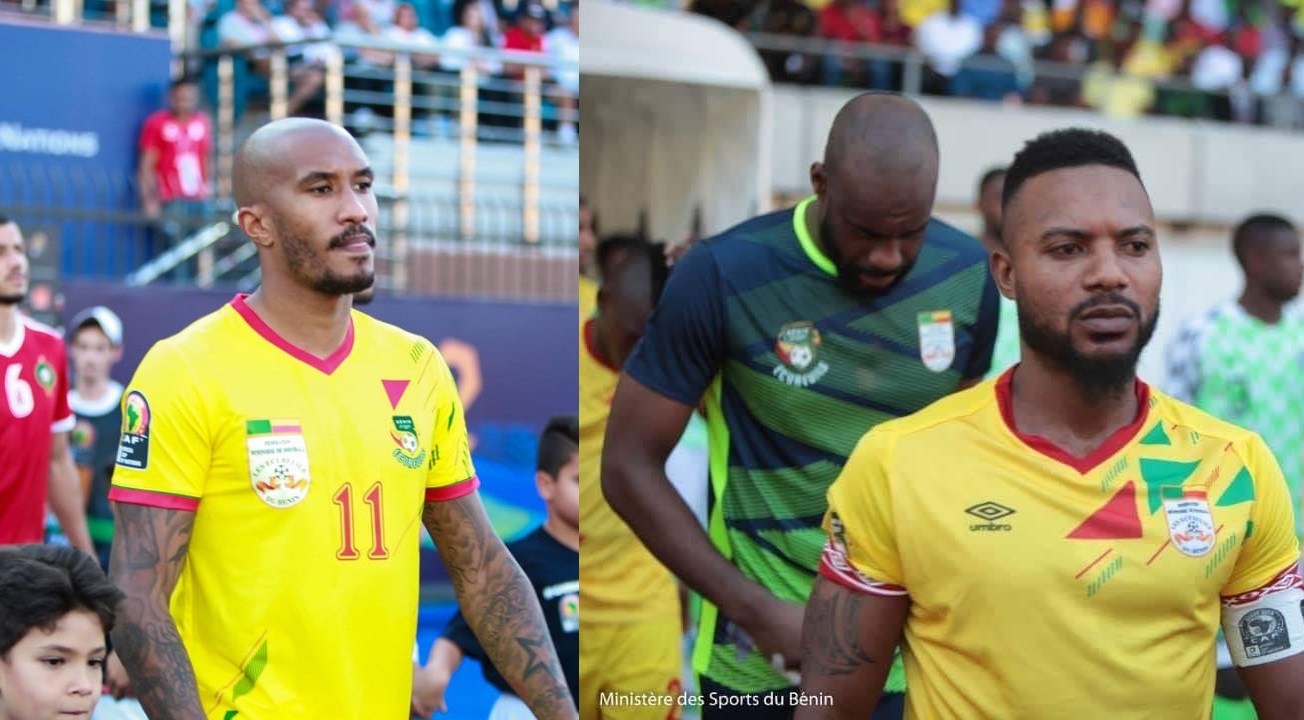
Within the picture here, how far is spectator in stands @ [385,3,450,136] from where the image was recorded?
50.4 feet

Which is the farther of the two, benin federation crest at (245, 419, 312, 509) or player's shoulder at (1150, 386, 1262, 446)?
benin federation crest at (245, 419, 312, 509)

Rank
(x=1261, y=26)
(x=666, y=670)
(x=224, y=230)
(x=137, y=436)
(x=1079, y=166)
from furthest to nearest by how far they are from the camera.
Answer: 1. (x=1261, y=26)
2. (x=224, y=230)
3. (x=666, y=670)
4. (x=137, y=436)
5. (x=1079, y=166)

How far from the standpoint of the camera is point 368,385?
12.7 feet

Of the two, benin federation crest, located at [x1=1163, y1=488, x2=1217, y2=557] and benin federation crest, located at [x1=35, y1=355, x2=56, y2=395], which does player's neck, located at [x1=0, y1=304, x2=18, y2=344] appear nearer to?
benin federation crest, located at [x1=35, y1=355, x2=56, y2=395]

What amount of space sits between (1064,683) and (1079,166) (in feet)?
3.00

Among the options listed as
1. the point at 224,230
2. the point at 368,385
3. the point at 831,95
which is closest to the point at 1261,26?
the point at 831,95

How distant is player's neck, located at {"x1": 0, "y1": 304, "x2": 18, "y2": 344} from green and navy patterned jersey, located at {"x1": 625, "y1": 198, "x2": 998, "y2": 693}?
3858 mm

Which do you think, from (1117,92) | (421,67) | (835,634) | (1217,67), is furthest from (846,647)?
(1217,67)

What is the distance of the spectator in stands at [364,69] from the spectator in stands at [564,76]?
1423 mm

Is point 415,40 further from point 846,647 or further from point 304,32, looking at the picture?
point 846,647

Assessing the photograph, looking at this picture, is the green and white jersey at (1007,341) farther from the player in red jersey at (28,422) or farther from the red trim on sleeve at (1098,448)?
the red trim on sleeve at (1098,448)

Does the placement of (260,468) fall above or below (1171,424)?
below

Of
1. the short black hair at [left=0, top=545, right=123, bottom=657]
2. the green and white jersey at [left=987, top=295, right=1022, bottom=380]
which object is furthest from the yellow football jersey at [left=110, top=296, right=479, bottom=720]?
the green and white jersey at [left=987, top=295, right=1022, bottom=380]

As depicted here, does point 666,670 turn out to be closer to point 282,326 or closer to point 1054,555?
point 282,326
